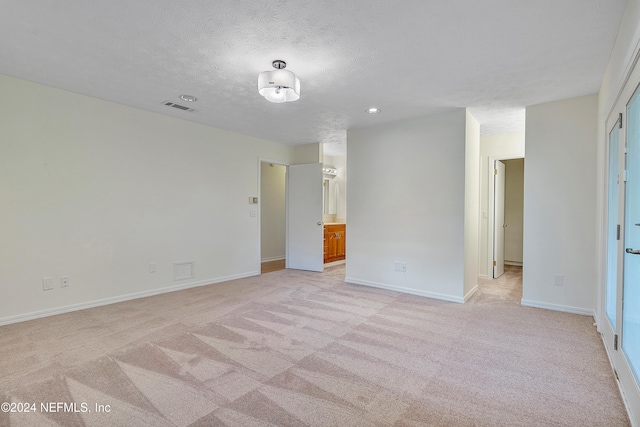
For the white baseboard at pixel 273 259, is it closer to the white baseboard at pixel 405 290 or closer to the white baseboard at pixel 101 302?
the white baseboard at pixel 101 302

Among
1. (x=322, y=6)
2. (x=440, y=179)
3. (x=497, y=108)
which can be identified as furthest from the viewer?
(x=440, y=179)

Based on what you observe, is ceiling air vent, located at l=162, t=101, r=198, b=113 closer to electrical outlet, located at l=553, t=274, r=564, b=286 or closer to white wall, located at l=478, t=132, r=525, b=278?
white wall, located at l=478, t=132, r=525, b=278

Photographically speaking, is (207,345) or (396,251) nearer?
(207,345)

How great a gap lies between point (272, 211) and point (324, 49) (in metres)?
5.10

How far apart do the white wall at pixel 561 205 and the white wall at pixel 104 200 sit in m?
4.24

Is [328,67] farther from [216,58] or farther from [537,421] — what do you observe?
[537,421]

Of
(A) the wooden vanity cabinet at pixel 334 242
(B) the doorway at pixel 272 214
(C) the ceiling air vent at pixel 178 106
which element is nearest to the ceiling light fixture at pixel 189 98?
(C) the ceiling air vent at pixel 178 106

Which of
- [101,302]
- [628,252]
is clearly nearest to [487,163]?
[628,252]

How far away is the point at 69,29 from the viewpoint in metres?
2.22

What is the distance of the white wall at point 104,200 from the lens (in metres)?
3.09

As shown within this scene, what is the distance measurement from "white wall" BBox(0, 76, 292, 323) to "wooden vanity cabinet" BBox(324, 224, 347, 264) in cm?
191

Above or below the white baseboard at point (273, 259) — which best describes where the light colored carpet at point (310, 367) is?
above

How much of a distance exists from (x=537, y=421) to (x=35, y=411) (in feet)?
9.19

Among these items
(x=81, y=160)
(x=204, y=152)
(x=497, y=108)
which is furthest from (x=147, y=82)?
(x=497, y=108)
